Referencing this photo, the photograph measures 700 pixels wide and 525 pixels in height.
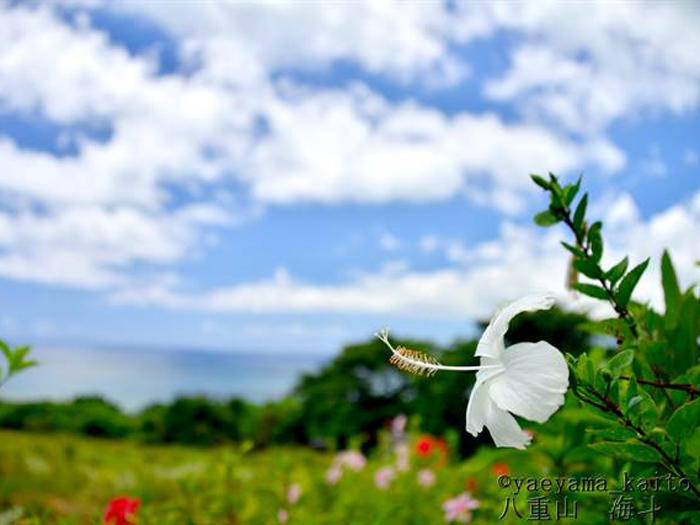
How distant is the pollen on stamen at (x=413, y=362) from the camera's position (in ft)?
2.94

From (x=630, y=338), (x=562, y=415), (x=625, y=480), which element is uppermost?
(x=630, y=338)

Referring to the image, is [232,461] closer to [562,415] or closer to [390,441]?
[562,415]

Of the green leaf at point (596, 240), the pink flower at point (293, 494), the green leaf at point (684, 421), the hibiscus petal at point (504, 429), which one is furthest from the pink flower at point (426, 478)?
the hibiscus petal at point (504, 429)

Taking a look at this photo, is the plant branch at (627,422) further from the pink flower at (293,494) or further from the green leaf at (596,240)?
the pink flower at (293,494)

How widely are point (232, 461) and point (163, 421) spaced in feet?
27.5

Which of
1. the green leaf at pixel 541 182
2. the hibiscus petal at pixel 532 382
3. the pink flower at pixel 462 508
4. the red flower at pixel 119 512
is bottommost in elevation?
the pink flower at pixel 462 508

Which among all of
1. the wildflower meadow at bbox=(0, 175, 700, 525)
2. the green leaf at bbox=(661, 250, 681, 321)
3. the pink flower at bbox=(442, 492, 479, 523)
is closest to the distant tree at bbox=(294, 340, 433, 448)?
the wildflower meadow at bbox=(0, 175, 700, 525)

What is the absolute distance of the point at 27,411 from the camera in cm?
1033

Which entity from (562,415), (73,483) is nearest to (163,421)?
(73,483)

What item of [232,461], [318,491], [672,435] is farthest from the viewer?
[318,491]

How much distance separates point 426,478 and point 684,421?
2510mm

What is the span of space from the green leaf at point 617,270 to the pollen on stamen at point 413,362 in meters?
0.37

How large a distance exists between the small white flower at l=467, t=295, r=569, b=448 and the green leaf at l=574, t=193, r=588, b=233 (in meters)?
0.34

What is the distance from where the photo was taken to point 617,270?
110 centimetres
